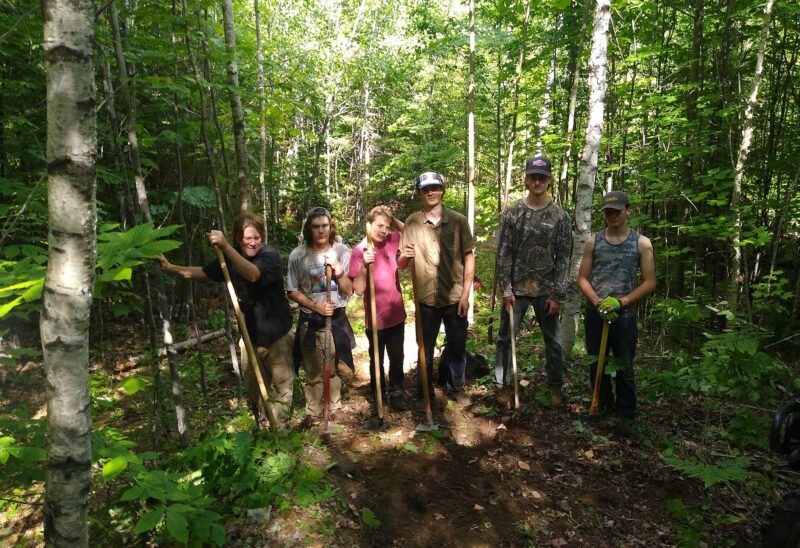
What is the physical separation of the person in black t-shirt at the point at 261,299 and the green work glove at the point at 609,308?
3.32 m

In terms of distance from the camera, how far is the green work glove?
14.3 ft

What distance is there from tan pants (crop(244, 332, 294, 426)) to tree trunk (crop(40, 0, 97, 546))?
2707 mm

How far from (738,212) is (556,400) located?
14.9ft

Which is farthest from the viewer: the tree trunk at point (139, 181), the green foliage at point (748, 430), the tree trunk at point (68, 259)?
the green foliage at point (748, 430)

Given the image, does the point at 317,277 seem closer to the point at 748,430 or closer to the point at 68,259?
the point at 68,259

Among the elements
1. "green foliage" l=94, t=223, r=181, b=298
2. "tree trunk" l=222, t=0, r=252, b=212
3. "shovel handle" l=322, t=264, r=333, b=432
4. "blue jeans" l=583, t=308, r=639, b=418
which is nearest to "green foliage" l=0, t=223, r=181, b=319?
"green foliage" l=94, t=223, r=181, b=298

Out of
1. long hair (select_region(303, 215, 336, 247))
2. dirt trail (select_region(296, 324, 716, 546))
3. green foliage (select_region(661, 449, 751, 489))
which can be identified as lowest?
dirt trail (select_region(296, 324, 716, 546))

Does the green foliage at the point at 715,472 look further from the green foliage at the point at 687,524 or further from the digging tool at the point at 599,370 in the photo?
the digging tool at the point at 599,370

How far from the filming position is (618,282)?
452 centimetres

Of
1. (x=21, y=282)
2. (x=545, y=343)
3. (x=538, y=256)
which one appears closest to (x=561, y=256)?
(x=538, y=256)

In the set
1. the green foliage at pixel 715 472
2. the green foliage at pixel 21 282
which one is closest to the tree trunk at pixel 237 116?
the green foliage at pixel 21 282

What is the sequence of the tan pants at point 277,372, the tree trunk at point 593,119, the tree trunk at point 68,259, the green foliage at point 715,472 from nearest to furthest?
1. the tree trunk at point 68,259
2. the green foliage at point 715,472
3. the tan pants at point 277,372
4. the tree trunk at point 593,119

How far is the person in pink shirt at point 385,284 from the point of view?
482 cm

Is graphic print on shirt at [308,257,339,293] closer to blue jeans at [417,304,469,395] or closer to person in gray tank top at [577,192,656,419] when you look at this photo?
blue jeans at [417,304,469,395]
